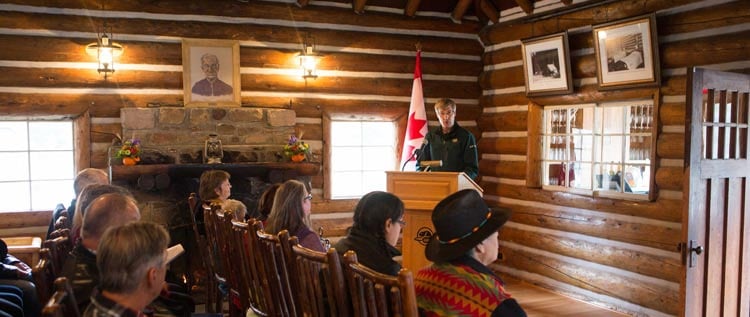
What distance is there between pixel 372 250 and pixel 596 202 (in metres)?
3.74

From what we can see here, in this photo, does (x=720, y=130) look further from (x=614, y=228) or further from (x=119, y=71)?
(x=119, y=71)

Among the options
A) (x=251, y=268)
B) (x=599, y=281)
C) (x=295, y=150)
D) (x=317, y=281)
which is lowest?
(x=599, y=281)

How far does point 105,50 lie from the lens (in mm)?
5625

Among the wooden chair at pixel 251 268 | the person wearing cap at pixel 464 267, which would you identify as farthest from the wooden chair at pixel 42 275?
the person wearing cap at pixel 464 267

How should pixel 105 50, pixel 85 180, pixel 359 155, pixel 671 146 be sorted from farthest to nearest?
pixel 359 155, pixel 105 50, pixel 671 146, pixel 85 180

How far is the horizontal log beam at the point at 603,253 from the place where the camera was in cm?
515

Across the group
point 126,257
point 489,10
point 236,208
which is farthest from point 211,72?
point 126,257

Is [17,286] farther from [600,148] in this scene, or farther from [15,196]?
[600,148]

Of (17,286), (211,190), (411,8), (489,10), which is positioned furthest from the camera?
(489,10)

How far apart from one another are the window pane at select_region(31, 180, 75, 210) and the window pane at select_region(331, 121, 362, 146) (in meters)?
2.65

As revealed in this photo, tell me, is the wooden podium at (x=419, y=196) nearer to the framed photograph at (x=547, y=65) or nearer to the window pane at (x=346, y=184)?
the framed photograph at (x=547, y=65)

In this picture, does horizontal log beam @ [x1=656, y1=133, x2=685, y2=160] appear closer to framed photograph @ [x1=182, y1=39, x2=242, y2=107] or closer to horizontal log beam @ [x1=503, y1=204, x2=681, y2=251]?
horizontal log beam @ [x1=503, y1=204, x2=681, y2=251]

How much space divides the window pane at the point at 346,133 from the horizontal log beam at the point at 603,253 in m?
1.94

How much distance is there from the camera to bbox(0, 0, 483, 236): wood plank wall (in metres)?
5.56
